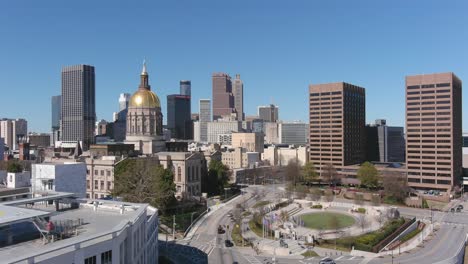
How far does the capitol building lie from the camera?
389 ft

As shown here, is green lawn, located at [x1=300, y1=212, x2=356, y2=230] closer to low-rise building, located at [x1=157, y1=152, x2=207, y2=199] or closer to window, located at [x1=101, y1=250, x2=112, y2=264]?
low-rise building, located at [x1=157, y1=152, x2=207, y2=199]

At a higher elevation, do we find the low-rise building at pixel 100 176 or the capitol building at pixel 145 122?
the capitol building at pixel 145 122

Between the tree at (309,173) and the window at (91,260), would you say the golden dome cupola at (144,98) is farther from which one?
the window at (91,260)

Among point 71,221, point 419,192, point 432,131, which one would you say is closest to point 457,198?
point 419,192

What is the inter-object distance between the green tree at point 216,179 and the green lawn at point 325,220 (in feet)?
95.7

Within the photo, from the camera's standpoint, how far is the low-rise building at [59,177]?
204 feet

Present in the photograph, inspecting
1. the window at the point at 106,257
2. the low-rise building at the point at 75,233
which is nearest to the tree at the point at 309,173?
the low-rise building at the point at 75,233

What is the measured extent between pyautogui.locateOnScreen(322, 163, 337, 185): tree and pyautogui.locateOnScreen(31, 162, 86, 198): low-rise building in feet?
273

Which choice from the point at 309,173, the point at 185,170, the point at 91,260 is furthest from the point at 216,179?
the point at 91,260

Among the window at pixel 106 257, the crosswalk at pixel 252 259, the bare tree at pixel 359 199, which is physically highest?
the window at pixel 106 257

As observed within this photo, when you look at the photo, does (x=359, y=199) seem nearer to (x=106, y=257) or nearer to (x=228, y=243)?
(x=228, y=243)

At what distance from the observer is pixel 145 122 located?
119312 millimetres

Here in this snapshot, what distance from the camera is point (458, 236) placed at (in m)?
74.7

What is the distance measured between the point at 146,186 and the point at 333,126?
8249 cm
